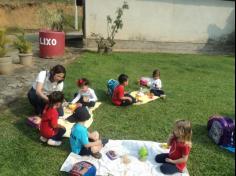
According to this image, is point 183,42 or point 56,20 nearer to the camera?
point 183,42

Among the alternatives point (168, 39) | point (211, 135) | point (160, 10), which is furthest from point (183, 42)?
point (211, 135)

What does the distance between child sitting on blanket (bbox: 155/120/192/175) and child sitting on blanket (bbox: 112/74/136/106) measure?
260 centimetres

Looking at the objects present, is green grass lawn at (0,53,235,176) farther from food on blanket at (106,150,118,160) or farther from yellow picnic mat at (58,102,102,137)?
food on blanket at (106,150,118,160)

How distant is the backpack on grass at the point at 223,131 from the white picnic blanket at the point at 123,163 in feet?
3.56

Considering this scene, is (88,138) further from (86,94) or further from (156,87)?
(156,87)

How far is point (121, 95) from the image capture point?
7.68 metres

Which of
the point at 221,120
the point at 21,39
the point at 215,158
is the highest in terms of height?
the point at 21,39

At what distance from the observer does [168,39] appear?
16.6 m

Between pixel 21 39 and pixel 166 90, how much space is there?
532 cm

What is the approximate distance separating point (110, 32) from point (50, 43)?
3.82 meters

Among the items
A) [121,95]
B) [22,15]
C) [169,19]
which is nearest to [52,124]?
[121,95]

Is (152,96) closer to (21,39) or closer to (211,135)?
(211,135)

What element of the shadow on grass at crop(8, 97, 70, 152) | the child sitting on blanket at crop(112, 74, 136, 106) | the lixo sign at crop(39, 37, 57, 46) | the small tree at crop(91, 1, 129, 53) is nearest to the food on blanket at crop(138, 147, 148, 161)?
the shadow on grass at crop(8, 97, 70, 152)

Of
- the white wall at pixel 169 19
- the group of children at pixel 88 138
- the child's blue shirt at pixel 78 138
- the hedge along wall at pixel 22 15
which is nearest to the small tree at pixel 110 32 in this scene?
the white wall at pixel 169 19
